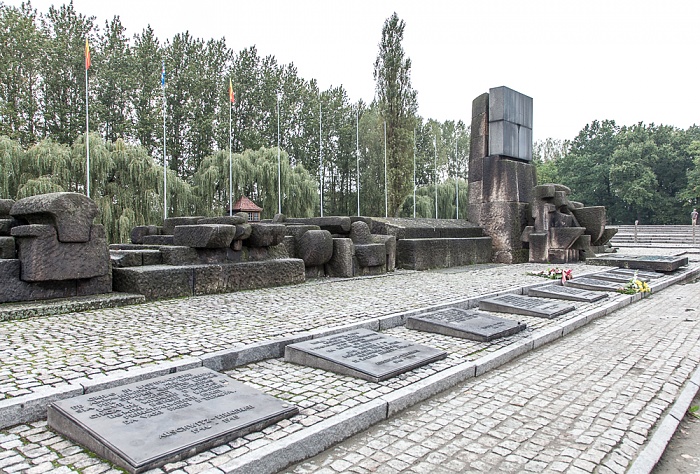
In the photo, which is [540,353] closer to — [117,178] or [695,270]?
[695,270]

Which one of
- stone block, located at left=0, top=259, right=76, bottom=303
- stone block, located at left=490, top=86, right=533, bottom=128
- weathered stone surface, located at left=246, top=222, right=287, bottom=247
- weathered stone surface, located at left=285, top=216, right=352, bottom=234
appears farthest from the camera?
stone block, located at left=490, top=86, right=533, bottom=128

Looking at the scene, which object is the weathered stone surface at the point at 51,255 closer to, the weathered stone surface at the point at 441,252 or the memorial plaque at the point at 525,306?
the memorial plaque at the point at 525,306

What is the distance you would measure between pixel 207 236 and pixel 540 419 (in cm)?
572

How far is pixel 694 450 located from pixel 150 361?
3.65 meters

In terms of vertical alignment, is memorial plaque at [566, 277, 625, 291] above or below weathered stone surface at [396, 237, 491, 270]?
below

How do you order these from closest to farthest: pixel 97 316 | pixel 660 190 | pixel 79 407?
1. pixel 79 407
2. pixel 97 316
3. pixel 660 190

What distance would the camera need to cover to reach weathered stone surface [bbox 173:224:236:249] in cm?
759

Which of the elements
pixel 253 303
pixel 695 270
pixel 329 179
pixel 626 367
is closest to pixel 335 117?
pixel 329 179

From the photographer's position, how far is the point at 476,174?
48.0ft

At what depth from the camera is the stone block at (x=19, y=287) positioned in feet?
19.0

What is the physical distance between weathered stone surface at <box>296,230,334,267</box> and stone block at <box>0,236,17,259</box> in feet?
15.4

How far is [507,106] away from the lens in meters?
14.3

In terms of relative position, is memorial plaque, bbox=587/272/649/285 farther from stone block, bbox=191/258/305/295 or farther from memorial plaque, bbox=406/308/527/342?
stone block, bbox=191/258/305/295

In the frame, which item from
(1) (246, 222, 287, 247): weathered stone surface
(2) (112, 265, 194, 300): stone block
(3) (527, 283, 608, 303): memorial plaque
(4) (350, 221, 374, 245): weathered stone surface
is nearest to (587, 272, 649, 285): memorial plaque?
(3) (527, 283, 608, 303): memorial plaque
